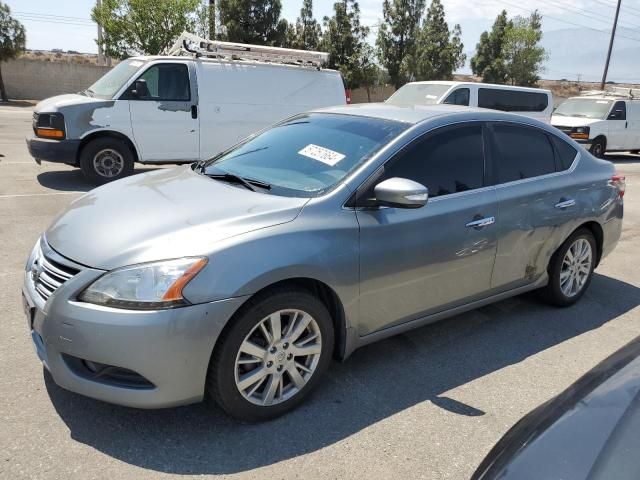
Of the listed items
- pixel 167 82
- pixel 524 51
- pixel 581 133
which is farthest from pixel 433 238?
pixel 524 51

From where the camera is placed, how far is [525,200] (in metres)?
4.05

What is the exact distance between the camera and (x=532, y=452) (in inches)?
67.3

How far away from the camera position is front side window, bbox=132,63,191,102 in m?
8.80

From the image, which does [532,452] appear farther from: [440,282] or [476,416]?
[440,282]

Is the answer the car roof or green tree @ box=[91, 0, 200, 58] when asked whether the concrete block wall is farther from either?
the car roof

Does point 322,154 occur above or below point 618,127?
above

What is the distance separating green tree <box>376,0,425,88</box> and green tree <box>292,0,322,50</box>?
3574 mm

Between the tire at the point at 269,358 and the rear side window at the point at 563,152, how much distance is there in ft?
8.55

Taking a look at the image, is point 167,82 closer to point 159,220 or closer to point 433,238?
point 159,220

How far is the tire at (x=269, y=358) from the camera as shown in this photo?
8.91ft

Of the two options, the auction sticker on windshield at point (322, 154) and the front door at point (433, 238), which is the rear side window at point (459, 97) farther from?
the auction sticker on windshield at point (322, 154)

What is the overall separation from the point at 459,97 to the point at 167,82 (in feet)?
22.6

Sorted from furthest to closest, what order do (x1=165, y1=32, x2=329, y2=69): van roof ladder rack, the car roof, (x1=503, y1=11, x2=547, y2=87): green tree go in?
1. (x1=503, y1=11, x2=547, y2=87): green tree
2. (x1=165, y1=32, x2=329, y2=69): van roof ladder rack
3. the car roof

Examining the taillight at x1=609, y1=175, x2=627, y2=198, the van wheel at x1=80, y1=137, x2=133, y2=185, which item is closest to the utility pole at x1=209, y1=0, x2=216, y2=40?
the van wheel at x1=80, y1=137, x2=133, y2=185
